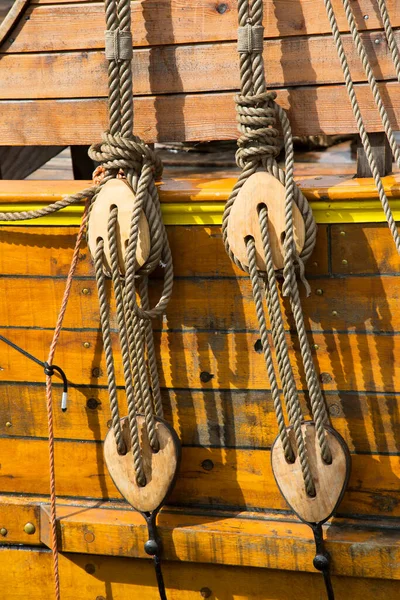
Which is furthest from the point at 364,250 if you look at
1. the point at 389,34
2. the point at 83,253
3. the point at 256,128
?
the point at 83,253

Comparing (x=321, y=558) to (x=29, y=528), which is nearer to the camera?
(x=321, y=558)

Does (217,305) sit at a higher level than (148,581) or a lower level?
higher

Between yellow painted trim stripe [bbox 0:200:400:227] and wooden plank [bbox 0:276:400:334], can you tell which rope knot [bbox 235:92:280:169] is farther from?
wooden plank [bbox 0:276:400:334]

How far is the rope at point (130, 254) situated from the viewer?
227 cm

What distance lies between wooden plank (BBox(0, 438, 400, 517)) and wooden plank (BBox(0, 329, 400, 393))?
204 millimetres

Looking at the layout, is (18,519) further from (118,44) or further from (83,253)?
(118,44)

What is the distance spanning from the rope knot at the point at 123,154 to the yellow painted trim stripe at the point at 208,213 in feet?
0.44

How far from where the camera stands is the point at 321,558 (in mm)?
2369

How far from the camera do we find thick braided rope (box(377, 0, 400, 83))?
2197mm

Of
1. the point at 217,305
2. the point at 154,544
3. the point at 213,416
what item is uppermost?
the point at 217,305

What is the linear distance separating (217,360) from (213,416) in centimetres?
17

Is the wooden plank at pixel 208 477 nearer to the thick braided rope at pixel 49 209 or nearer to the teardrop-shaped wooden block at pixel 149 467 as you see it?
the teardrop-shaped wooden block at pixel 149 467

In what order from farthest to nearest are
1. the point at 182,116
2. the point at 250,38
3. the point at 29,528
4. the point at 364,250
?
1. the point at 29,528
2. the point at 182,116
3. the point at 364,250
4. the point at 250,38

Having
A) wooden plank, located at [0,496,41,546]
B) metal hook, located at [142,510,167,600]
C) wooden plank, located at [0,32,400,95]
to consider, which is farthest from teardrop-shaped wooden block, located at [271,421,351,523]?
wooden plank, located at [0,32,400,95]
